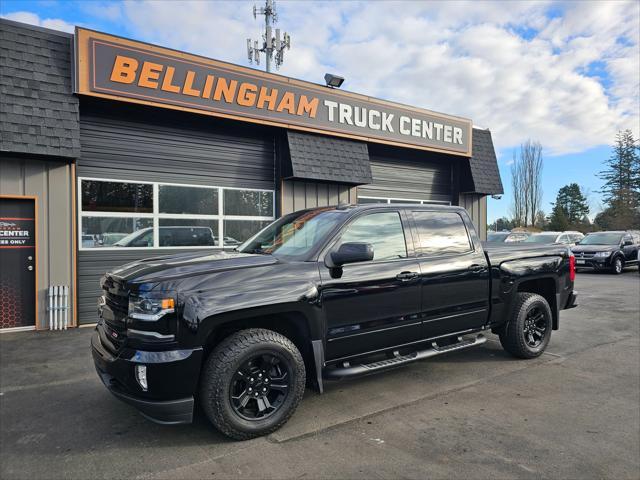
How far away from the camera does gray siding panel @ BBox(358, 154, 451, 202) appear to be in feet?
40.9

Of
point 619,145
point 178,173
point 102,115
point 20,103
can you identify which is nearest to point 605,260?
point 178,173

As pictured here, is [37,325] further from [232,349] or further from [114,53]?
Result: [232,349]

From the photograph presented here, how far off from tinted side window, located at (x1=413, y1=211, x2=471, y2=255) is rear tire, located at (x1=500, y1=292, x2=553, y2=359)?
1138 millimetres

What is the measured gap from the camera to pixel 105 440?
3.47 m

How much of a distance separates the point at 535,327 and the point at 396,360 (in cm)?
255

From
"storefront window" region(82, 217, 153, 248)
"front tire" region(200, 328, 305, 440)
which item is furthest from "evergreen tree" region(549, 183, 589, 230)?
"front tire" region(200, 328, 305, 440)

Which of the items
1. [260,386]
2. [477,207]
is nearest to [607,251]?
[477,207]

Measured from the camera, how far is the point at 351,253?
3.68 metres

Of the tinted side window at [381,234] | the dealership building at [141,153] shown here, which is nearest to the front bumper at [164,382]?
the tinted side window at [381,234]

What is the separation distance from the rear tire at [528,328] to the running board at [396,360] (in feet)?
2.05

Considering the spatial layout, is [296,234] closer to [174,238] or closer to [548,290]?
[548,290]

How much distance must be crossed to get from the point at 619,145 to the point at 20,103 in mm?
61638

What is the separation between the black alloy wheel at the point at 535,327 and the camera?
5.50m

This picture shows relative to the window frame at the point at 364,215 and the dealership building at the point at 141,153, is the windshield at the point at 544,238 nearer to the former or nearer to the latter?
the dealership building at the point at 141,153
